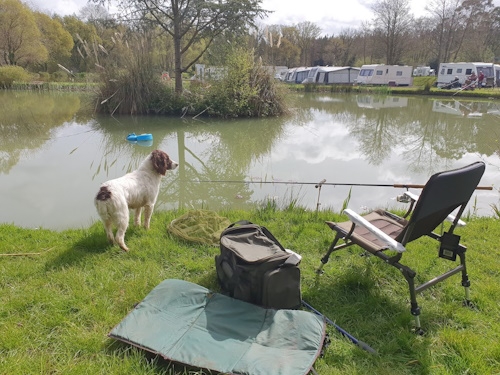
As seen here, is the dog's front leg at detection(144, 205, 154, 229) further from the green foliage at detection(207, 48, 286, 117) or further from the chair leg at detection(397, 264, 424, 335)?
the green foliage at detection(207, 48, 286, 117)

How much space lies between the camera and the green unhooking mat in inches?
83.4

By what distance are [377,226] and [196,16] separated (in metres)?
14.9

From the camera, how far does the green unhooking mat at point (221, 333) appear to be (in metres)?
2.12

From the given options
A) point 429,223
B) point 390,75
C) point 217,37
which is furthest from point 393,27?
point 429,223

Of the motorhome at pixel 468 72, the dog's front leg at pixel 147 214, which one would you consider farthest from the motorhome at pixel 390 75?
the dog's front leg at pixel 147 214

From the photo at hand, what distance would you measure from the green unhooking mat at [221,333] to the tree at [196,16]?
47.3 feet

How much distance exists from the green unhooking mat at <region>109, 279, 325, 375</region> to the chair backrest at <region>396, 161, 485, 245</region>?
0.99 m

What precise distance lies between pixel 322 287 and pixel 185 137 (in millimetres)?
9083

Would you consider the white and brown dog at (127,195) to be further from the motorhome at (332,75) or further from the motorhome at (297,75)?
the motorhome at (297,75)

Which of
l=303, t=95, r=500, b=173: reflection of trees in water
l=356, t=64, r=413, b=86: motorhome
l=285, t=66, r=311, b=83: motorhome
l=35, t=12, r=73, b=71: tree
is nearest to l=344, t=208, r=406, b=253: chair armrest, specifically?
l=303, t=95, r=500, b=173: reflection of trees in water

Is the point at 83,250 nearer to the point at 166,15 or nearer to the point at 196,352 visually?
the point at 196,352

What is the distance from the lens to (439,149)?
10.2 meters

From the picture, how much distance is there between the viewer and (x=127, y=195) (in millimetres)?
3779

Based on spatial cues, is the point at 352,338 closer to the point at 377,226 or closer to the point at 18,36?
the point at 377,226
